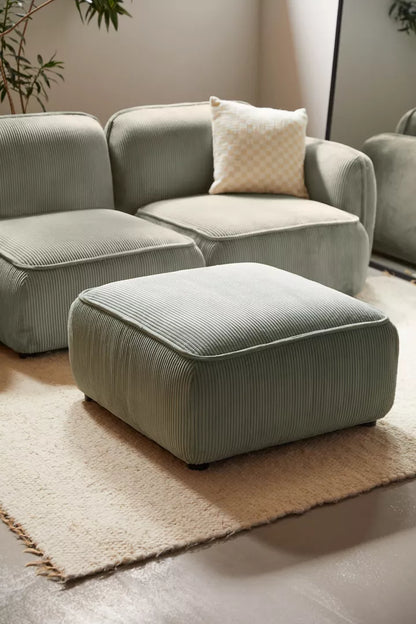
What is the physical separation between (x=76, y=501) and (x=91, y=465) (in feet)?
0.60

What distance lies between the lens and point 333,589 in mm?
1953

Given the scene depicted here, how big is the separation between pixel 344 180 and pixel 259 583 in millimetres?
2232

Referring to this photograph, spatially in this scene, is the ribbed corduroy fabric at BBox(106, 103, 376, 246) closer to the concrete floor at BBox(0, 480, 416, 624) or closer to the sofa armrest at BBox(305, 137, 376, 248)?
the sofa armrest at BBox(305, 137, 376, 248)

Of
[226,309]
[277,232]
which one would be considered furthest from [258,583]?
[277,232]

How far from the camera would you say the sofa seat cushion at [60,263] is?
3084 mm

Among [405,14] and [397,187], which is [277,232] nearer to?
[397,187]

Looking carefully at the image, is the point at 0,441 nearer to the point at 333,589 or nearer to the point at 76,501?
the point at 76,501

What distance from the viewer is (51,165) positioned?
3.66 m

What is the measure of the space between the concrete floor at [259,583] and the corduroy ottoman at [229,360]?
30 cm

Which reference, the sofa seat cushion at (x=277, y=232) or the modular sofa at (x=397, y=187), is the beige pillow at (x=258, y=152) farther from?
the modular sofa at (x=397, y=187)

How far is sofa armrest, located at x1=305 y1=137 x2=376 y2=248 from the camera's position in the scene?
12.6ft

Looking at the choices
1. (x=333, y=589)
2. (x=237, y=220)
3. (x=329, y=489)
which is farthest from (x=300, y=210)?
(x=333, y=589)

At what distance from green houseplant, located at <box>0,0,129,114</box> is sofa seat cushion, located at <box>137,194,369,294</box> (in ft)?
3.35

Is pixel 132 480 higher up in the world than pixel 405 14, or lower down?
lower down
